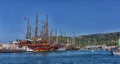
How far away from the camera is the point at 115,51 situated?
490 feet

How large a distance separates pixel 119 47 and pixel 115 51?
208 centimetres

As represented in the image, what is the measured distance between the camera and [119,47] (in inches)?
5842
